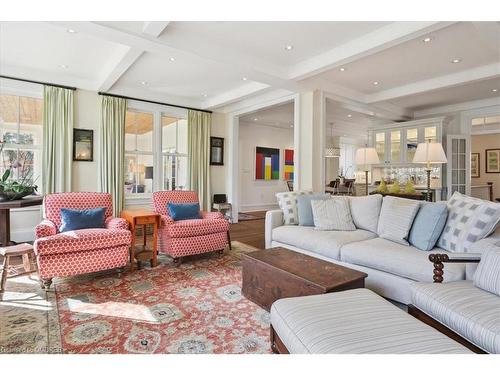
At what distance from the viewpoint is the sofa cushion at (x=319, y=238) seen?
2.91 meters

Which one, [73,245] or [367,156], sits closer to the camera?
[73,245]

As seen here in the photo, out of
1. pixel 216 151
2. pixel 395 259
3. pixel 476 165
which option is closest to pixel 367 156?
pixel 395 259

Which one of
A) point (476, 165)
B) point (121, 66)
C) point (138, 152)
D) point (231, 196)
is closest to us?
point (121, 66)

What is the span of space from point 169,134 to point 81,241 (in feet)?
12.6

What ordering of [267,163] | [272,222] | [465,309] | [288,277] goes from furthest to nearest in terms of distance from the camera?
[267,163]
[272,222]
[288,277]
[465,309]

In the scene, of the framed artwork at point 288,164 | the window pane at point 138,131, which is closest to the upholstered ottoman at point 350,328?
the window pane at point 138,131

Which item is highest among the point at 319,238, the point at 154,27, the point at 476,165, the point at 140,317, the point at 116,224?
the point at 154,27

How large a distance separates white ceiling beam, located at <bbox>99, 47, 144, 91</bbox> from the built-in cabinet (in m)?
5.66

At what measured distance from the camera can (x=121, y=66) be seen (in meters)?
4.06

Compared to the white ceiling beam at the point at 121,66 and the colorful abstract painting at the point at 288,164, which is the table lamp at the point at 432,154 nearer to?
the white ceiling beam at the point at 121,66

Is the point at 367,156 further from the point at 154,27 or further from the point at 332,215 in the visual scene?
the point at 154,27
